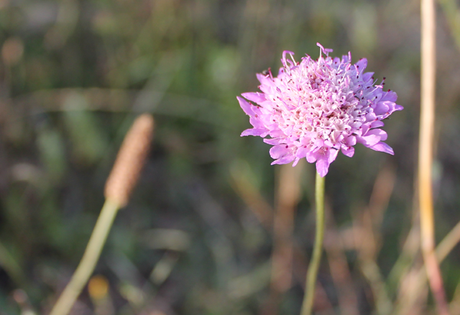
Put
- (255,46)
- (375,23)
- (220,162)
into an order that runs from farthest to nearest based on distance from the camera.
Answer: (375,23) < (255,46) < (220,162)

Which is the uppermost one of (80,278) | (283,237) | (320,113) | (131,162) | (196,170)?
(320,113)

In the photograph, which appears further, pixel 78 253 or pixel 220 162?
pixel 220 162

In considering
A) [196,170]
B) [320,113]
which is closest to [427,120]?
[320,113]

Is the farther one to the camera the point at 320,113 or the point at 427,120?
the point at 427,120

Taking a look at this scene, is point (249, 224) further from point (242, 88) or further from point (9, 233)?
point (9, 233)

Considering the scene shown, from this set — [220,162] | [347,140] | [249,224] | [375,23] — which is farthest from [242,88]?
[347,140]

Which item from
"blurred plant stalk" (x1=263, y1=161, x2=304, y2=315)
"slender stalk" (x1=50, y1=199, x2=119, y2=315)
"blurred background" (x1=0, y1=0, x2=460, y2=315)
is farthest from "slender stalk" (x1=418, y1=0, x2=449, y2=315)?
"slender stalk" (x1=50, y1=199, x2=119, y2=315)

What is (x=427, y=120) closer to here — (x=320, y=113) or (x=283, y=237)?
(x=320, y=113)
